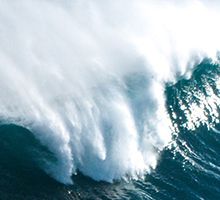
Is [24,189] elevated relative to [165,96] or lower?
lower

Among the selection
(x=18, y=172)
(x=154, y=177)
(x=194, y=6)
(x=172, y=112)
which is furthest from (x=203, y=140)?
(x=194, y=6)

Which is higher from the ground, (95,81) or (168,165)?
(95,81)

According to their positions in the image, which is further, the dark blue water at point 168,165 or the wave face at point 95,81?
the wave face at point 95,81

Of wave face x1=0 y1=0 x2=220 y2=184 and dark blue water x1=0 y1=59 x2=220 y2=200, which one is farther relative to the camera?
wave face x1=0 y1=0 x2=220 y2=184

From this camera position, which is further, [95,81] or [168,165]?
[95,81]

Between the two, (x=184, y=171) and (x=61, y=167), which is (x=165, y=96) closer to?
(x=184, y=171)
